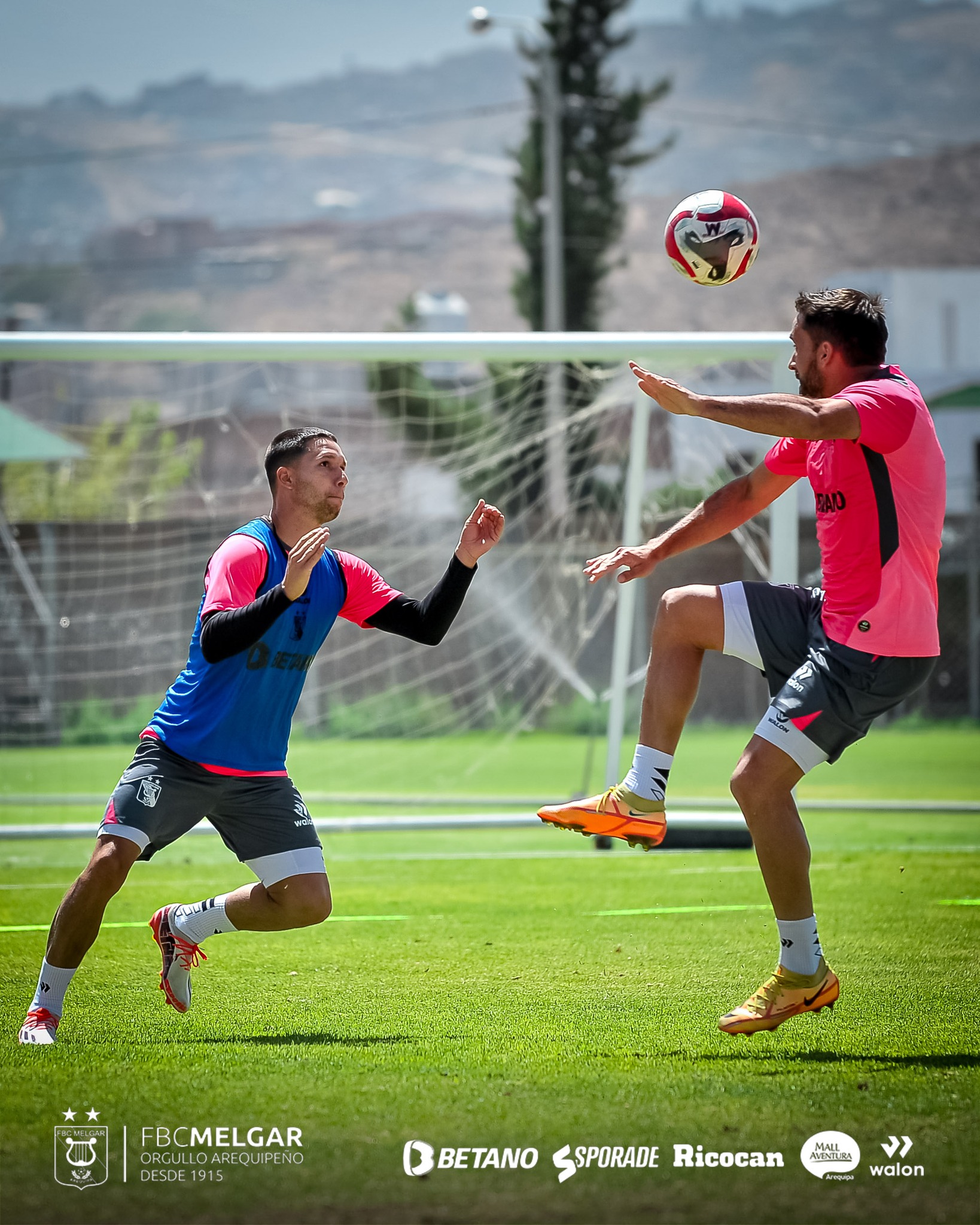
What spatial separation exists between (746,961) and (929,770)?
39.9ft

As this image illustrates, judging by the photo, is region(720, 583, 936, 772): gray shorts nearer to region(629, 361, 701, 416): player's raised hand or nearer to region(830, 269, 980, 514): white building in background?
region(629, 361, 701, 416): player's raised hand

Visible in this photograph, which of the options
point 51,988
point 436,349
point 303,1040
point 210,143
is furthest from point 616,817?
point 210,143

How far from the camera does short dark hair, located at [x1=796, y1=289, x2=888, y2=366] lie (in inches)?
192

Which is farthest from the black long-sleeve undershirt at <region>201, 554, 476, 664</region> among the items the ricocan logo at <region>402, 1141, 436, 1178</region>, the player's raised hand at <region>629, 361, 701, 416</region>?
the ricocan logo at <region>402, 1141, 436, 1178</region>

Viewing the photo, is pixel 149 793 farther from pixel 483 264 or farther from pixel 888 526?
pixel 483 264

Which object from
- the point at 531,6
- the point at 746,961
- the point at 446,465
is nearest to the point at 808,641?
the point at 746,961

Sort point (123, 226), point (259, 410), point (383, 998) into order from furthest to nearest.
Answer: point (123, 226) < point (259, 410) < point (383, 998)

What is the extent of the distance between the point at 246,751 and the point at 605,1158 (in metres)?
2.16

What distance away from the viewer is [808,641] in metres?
5.02

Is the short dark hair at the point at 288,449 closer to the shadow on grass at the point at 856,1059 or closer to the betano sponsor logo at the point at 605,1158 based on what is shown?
the shadow on grass at the point at 856,1059

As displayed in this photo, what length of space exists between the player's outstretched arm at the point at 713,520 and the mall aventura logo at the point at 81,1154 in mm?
2556

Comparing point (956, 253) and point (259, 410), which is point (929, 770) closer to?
point (259, 410)

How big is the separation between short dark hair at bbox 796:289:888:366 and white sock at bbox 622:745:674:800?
1522mm

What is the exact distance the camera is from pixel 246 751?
5195mm
